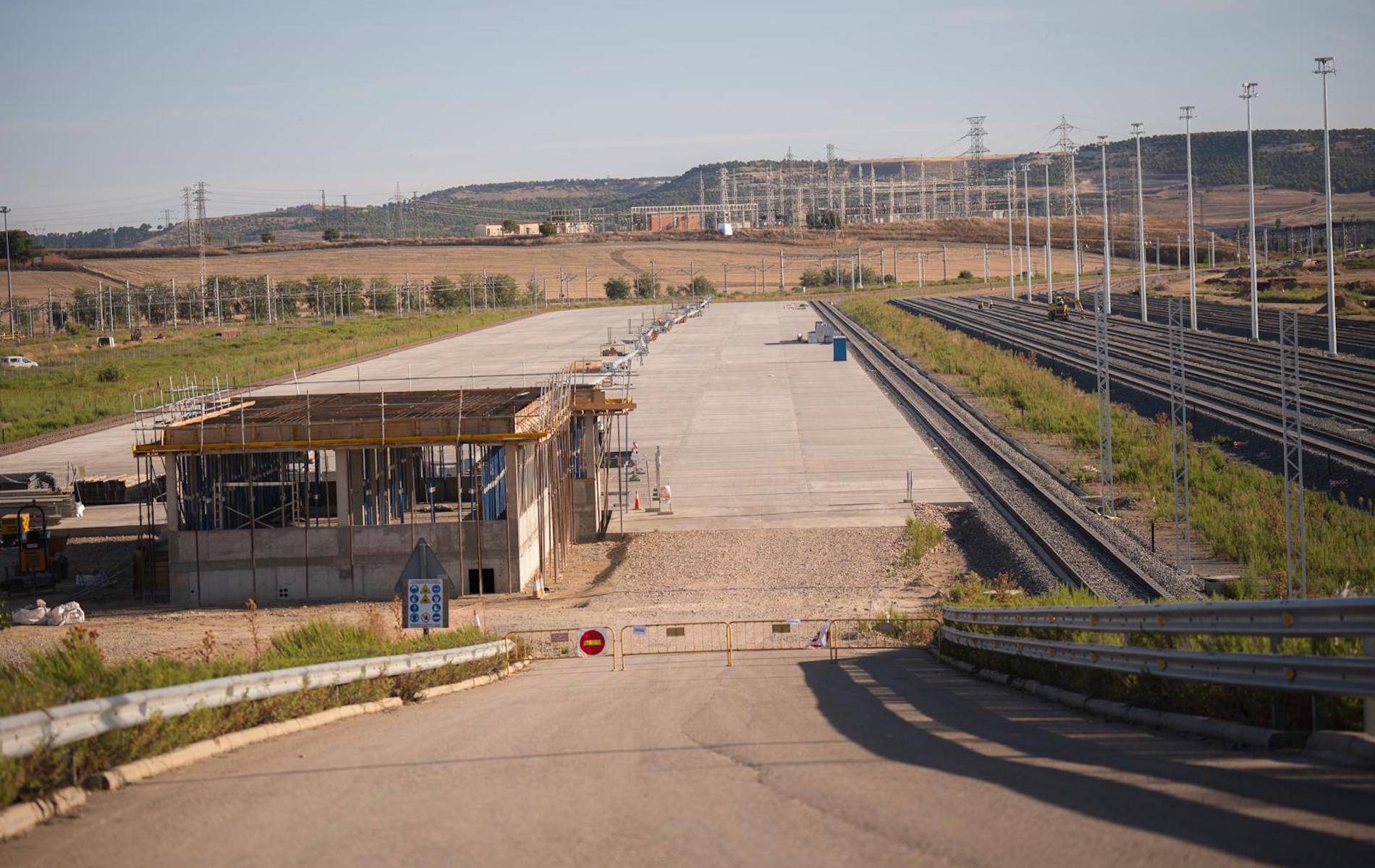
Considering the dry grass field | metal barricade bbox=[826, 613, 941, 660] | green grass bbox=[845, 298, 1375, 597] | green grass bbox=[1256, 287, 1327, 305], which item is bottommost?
metal barricade bbox=[826, 613, 941, 660]

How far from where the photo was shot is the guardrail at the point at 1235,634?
702 centimetres

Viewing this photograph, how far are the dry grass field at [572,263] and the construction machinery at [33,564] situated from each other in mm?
121256

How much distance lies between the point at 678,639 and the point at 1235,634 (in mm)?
13885

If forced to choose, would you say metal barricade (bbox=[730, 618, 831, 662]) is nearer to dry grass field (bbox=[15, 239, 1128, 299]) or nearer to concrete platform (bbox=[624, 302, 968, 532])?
concrete platform (bbox=[624, 302, 968, 532])

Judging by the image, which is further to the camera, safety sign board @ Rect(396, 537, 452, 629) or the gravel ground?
the gravel ground

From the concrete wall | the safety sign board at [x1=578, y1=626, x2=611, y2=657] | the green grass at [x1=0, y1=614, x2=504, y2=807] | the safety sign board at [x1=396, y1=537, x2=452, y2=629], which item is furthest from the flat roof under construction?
the safety sign board at [x1=396, y1=537, x2=452, y2=629]

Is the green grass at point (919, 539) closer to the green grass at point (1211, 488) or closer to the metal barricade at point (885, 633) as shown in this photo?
the green grass at point (1211, 488)

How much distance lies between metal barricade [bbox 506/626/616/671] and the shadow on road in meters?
6.72

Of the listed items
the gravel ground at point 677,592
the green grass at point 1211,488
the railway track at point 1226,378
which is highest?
the railway track at point 1226,378

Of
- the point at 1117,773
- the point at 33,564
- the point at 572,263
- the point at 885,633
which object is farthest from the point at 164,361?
the point at 572,263

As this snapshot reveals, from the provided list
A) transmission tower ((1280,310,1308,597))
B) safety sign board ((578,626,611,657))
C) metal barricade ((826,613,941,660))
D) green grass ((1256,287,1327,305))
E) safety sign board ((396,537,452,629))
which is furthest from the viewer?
green grass ((1256,287,1327,305))

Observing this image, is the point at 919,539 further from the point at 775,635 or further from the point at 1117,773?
the point at 1117,773

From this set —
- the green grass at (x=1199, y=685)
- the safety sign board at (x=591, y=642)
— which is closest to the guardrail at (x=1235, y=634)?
the green grass at (x=1199, y=685)

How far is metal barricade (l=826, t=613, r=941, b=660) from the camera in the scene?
19.5 meters
